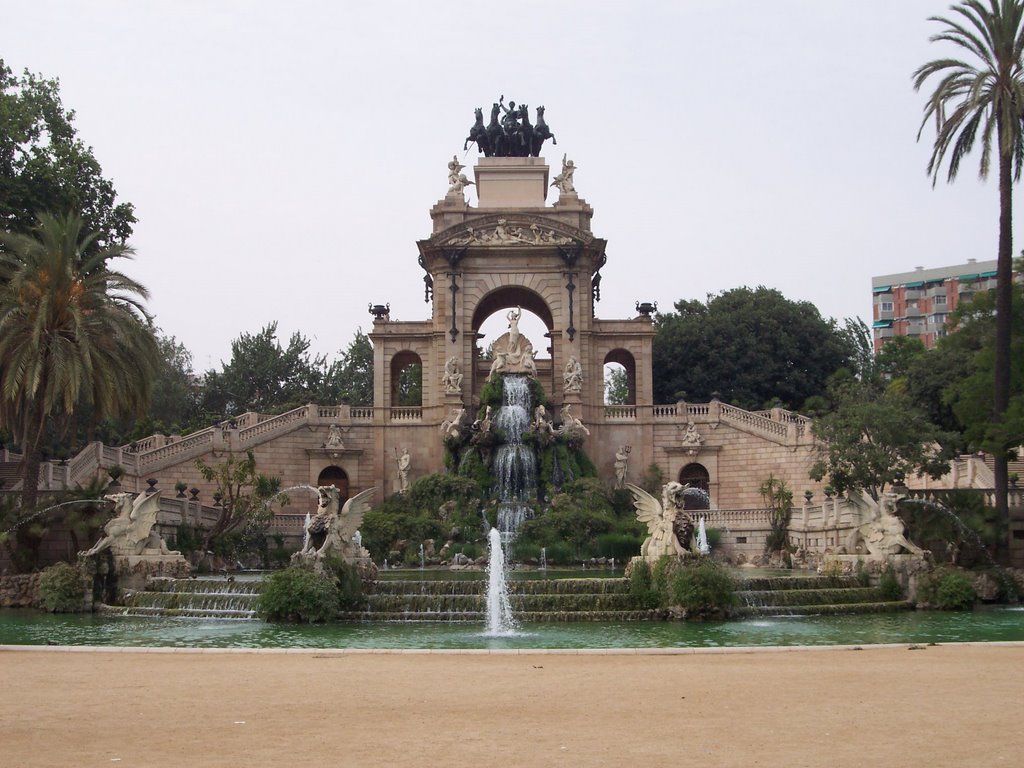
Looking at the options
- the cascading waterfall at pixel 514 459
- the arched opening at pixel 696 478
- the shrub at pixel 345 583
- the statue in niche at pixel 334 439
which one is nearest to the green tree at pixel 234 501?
the cascading waterfall at pixel 514 459

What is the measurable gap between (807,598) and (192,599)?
13.3 metres

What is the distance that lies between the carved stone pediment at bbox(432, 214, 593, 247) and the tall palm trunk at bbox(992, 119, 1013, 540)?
897 inches

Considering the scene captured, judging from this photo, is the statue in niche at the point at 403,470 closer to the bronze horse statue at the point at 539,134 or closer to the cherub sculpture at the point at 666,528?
the bronze horse statue at the point at 539,134

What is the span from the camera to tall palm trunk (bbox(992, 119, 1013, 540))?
3117cm

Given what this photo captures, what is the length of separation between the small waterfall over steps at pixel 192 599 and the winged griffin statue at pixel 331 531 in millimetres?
1544

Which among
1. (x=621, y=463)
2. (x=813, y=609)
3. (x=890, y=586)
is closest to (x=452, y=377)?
(x=621, y=463)

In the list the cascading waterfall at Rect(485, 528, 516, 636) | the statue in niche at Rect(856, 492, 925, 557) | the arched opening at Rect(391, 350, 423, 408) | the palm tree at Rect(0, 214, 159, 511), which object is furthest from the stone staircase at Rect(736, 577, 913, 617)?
the arched opening at Rect(391, 350, 423, 408)

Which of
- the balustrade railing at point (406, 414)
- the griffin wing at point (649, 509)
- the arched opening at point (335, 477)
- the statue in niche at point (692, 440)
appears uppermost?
the balustrade railing at point (406, 414)

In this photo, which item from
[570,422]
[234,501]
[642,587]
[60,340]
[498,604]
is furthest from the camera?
[570,422]

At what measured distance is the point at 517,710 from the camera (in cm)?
1191

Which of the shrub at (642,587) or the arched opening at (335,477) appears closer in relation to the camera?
the shrub at (642,587)

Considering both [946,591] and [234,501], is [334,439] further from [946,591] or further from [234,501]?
[946,591]

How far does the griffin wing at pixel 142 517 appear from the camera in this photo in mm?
27891

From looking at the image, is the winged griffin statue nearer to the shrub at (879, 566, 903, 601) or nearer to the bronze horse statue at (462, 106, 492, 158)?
the shrub at (879, 566, 903, 601)
